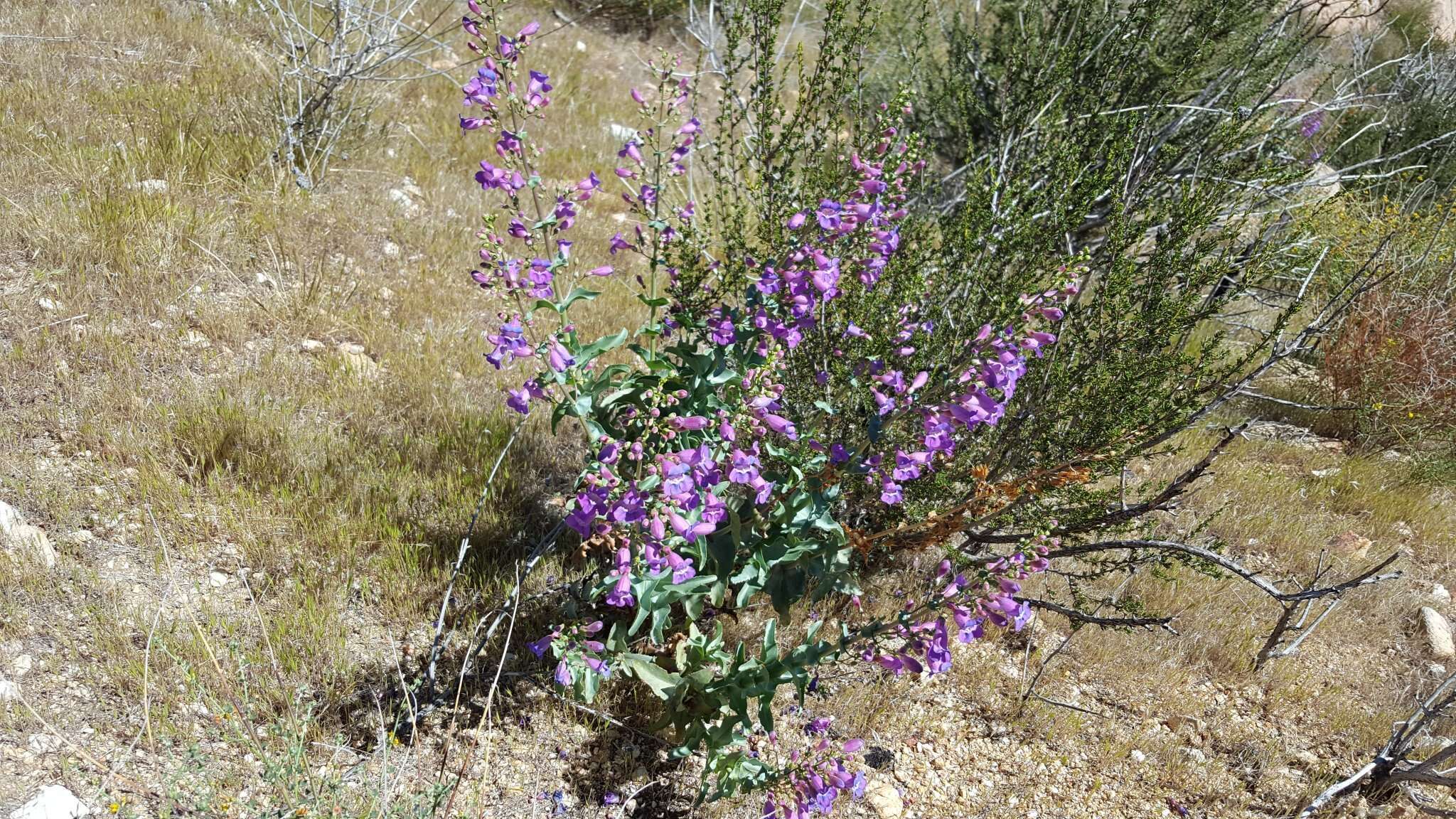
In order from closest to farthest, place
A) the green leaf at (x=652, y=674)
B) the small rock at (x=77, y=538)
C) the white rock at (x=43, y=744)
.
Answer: the white rock at (x=43, y=744) → the green leaf at (x=652, y=674) → the small rock at (x=77, y=538)

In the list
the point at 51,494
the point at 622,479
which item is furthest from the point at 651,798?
the point at 51,494

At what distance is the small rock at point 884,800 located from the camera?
247cm

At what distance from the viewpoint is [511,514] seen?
118 inches

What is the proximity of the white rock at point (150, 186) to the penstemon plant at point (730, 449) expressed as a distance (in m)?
2.39

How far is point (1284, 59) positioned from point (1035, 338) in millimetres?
3691

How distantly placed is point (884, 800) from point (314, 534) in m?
1.86

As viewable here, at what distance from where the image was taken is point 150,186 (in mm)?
3961

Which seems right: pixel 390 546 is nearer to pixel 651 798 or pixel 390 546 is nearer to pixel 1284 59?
pixel 651 798

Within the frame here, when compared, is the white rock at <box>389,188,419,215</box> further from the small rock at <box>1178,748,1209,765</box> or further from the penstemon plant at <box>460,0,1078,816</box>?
the small rock at <box>1178,748,1209,765</box>

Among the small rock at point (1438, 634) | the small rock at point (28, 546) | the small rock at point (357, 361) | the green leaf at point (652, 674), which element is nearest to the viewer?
the green leaf at point (652, 674)

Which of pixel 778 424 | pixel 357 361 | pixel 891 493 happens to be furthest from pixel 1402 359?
pixel 357 361

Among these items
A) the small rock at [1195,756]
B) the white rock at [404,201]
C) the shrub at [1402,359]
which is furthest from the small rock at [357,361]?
the shrub at [1402,359]

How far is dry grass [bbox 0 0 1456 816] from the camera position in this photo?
7.13 feet

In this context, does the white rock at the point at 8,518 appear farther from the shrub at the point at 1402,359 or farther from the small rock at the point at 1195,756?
the shrub at the point at 1402,359
